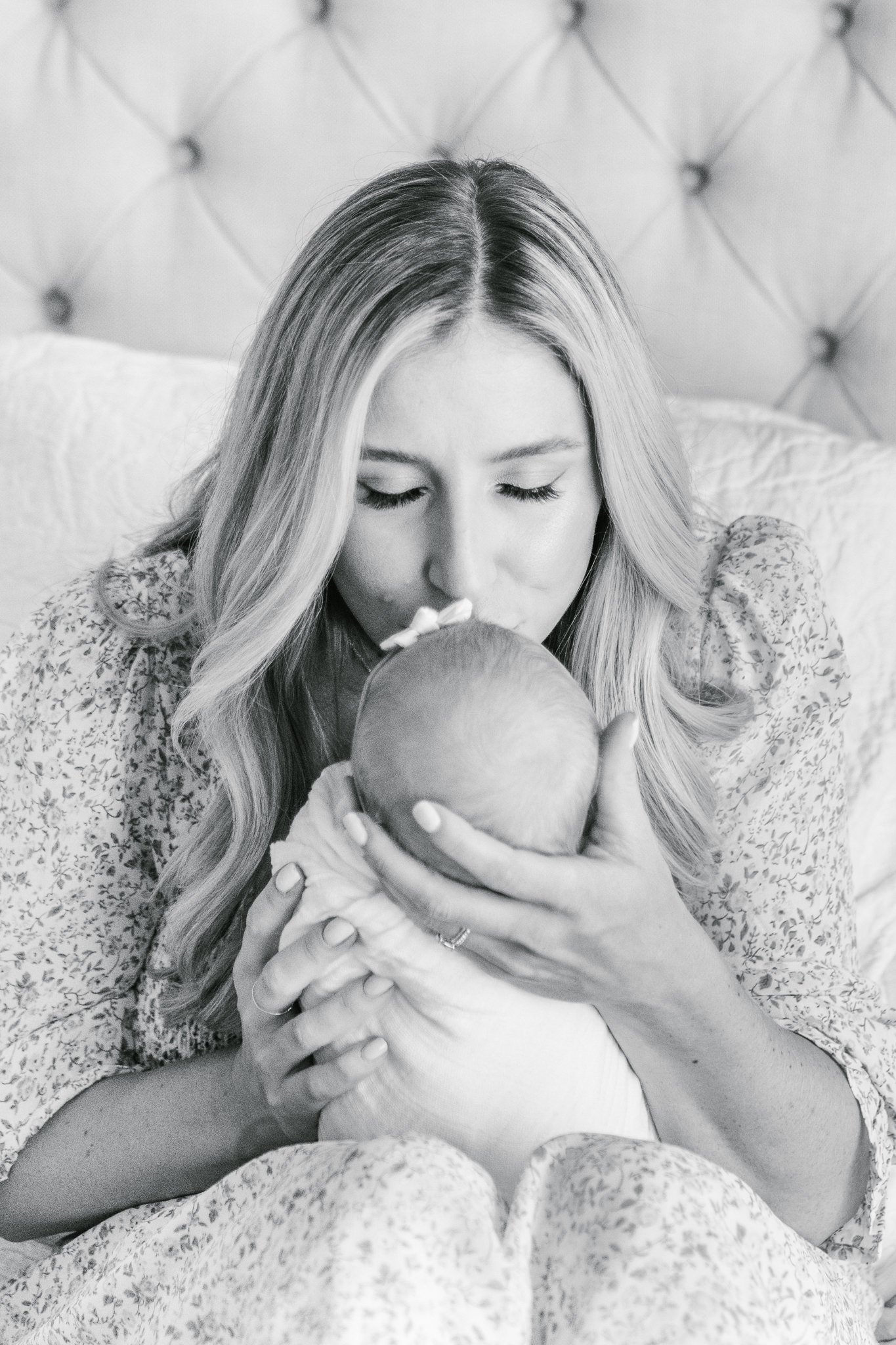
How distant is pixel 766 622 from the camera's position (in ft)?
4.46

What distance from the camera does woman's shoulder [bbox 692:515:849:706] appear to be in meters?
1.35

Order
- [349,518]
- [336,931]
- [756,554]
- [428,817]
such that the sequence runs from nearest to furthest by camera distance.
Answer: [428,817] → [336,931] → [349,518] → [756,554]

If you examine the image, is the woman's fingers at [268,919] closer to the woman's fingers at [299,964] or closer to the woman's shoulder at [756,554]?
the woman's fingers at [299,964]

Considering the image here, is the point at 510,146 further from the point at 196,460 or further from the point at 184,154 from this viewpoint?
the point at 196,460

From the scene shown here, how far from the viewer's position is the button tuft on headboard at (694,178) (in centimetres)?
188

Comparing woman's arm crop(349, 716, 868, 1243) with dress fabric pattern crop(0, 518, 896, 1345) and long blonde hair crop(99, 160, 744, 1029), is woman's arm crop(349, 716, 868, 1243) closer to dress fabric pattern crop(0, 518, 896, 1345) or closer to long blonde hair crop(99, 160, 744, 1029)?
dress fabric pattern crop(0, 518, 896, 1345)

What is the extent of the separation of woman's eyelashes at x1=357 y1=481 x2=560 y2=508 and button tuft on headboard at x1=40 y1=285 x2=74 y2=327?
117 centimetres

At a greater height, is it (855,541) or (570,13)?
(570,13)

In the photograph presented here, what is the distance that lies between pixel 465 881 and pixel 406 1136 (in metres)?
0.19

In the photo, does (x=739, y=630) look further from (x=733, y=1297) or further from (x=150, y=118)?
A: (x=150, y=118)

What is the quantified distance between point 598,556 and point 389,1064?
521 mm

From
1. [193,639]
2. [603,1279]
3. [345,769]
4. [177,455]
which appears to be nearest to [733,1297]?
[603,1279]

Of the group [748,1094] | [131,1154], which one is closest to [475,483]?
[748,1094]

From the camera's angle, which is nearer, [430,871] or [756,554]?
[430,871]
